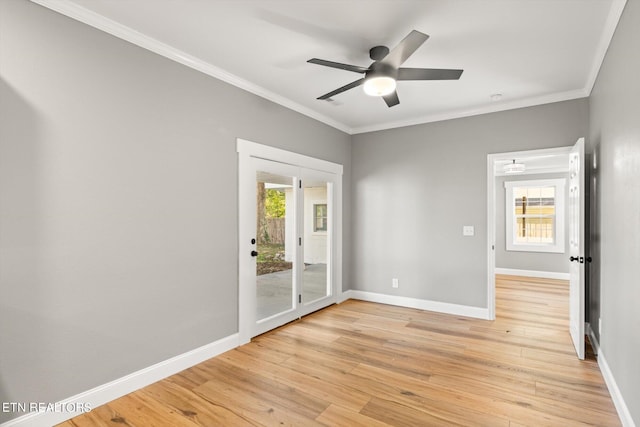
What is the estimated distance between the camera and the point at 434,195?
4.75 m

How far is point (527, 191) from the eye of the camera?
7938 mm

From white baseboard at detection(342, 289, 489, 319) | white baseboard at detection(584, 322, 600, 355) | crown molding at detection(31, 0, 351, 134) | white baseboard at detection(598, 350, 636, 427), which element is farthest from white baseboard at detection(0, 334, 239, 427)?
white baseboard at detection(584, 322, 600, 355)

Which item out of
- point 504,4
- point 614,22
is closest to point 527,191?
point 614,22

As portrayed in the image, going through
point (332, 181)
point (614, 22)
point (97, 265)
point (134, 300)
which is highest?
point (614, 22)

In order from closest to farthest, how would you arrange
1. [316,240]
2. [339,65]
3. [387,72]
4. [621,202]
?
[621,202], [339,65], [387,72], [316,240]

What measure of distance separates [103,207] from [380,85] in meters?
2.27

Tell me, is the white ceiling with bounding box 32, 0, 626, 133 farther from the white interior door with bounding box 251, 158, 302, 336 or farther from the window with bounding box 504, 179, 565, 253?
the window with bounding box 504, 179, 565, 253

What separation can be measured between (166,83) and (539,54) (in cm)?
325

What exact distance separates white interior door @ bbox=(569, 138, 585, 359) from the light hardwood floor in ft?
Result: 0.78

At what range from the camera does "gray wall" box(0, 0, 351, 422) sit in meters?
2.05

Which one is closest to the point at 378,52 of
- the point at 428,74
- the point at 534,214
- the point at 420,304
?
the point at 428,74

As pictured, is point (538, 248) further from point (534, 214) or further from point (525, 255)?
point (534, 214)

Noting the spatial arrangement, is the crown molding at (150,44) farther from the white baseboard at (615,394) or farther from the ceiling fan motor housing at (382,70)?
the white baseboard at (615,394)

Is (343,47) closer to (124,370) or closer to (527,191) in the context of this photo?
(124,370)
